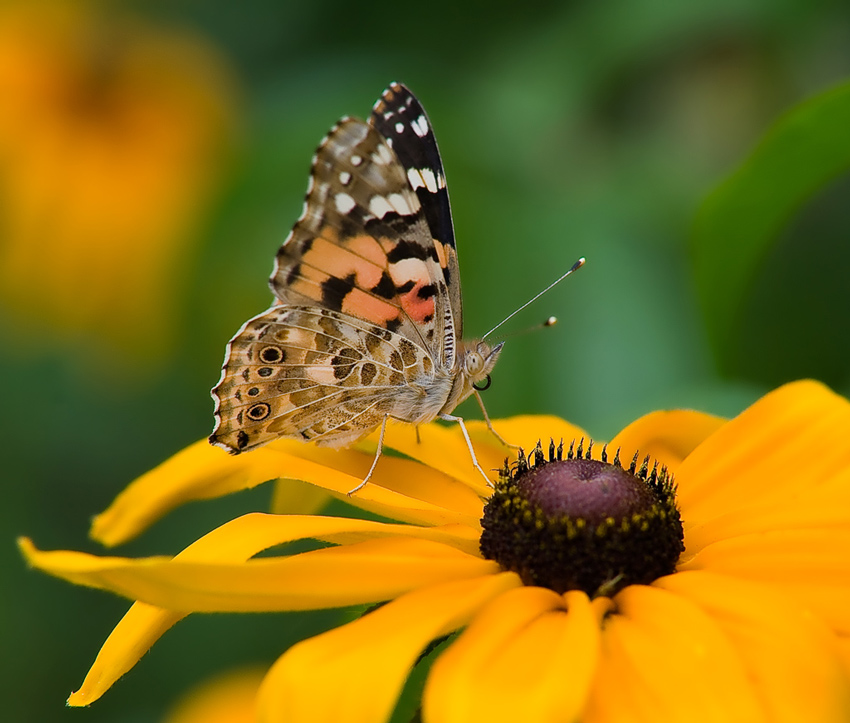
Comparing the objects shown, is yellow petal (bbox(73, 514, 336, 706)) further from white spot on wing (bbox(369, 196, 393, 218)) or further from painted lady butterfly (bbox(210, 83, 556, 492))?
white spot on wing (bbox(369, 196, 393, 218))

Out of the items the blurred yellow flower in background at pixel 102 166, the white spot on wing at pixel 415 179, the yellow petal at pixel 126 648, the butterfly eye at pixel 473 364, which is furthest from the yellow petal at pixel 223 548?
the blurred yellow flower in background at pixel 102 166

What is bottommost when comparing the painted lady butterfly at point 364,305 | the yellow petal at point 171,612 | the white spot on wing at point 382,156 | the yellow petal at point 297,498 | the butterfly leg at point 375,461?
the yellow petal at point 297,498

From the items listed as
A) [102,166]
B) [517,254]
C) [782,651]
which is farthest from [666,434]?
[102,166]

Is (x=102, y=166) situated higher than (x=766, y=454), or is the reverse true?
(x=102, y=166)

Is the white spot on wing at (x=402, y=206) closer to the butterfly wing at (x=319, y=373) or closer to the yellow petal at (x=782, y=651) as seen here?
the butterfly wing at (x=319, y=373)

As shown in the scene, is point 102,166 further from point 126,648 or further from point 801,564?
point 801,564

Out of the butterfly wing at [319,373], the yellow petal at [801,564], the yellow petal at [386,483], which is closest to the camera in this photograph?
the yellow petal at [801,564]

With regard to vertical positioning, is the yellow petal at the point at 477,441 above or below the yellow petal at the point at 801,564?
above
